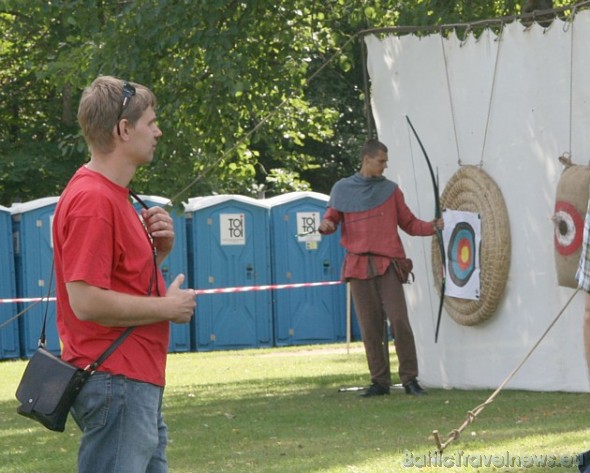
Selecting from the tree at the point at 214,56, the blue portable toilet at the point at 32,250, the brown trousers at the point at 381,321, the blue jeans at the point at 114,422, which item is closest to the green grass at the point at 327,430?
the brown trousers at the point at 381,321

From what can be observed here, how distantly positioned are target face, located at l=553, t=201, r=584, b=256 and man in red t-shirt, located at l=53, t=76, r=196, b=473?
5354 mm

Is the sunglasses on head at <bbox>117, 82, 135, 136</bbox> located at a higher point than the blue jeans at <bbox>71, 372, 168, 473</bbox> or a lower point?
higher

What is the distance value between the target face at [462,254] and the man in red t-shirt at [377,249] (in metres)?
0.46

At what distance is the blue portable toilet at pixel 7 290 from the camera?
18.8 m

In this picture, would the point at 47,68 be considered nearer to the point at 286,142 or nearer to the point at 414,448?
the point at 414,448

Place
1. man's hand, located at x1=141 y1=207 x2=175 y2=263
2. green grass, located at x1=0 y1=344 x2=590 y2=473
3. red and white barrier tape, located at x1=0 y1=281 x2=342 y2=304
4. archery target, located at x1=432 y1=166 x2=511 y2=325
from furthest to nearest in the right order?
1. red and white barrier tape, located at x1=0 y1=281 x2=342 y2=304
2. archery target, located at x1=432 y1=166 x2=511 y2=325
3. green grass, located at x1=0 y1=344 x2=590 y2=473
4. man's hand, located at x1=141 y1=207 x2=175 y2=263

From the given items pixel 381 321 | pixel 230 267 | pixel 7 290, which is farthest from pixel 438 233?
pixel 7 290

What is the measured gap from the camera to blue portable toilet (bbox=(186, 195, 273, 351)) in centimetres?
1961

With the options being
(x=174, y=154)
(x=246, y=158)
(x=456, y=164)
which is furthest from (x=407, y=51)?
(x=246, y=158)

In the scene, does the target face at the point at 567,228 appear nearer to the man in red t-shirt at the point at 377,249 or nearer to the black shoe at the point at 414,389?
the man in red t-shirt at the point at 377,249

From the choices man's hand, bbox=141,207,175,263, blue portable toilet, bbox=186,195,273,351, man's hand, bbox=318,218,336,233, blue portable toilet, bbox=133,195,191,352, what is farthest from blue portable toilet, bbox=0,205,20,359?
man's hand, bbox=141,207,175,263

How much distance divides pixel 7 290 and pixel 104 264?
15.6 m

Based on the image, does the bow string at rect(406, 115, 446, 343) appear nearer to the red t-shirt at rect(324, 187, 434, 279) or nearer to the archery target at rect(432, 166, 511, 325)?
the archery target at rect(432, 166, 511, 325)

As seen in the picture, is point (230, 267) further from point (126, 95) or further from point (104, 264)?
point (104, 264)
